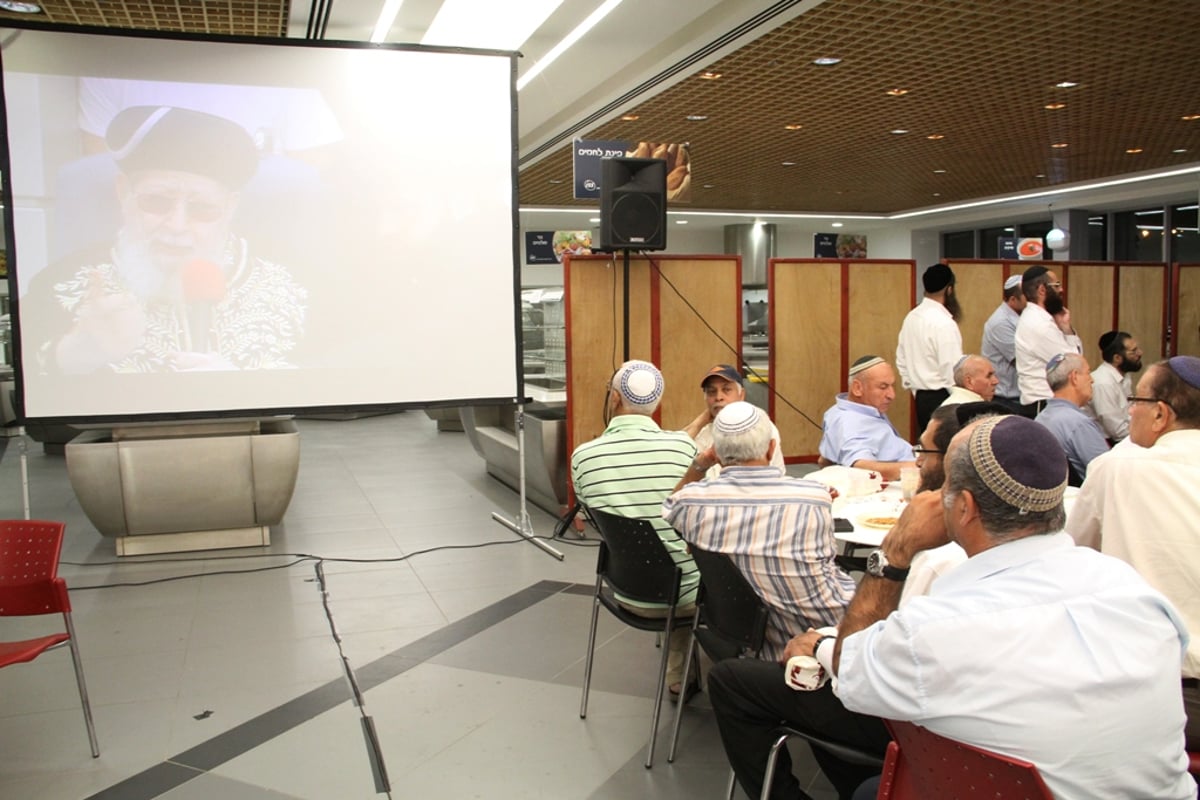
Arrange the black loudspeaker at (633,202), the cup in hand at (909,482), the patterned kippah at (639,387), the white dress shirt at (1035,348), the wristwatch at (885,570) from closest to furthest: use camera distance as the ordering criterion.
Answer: the wristwatch at (885,570) < the cup in hand at (909,482) < the patterned kippah at (639,387) < the black loudspeaker at (633,202) < the white dress shirt at (1035,348)

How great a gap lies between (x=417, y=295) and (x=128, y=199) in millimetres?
1566

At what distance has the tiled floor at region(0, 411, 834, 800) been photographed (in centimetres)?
297

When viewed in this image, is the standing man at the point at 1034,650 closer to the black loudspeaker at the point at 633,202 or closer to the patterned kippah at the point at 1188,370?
the patterned kippah at the point at 1188,370

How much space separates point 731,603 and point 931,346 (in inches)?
167

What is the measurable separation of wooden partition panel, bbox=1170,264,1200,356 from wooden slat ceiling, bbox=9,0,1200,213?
1570mm

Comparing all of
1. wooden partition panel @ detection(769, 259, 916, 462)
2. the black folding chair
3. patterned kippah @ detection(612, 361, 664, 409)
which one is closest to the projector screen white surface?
patterned kippah @ detection(612, 361, 664, 409)

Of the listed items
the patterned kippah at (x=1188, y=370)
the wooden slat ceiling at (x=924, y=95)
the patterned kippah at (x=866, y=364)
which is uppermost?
the wooden slat ceiling at (x=924, y=95)

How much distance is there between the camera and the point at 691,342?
6.73m

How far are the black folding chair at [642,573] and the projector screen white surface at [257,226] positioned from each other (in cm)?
250

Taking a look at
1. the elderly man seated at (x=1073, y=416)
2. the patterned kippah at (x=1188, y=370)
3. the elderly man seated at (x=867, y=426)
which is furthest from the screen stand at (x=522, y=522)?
the patterned kippah at (x=1188, y=370)

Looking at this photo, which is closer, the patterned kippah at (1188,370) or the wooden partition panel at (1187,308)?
the patterned kippah at (1188,370)

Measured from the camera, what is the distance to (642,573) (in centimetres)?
310

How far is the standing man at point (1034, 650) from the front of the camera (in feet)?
4.58

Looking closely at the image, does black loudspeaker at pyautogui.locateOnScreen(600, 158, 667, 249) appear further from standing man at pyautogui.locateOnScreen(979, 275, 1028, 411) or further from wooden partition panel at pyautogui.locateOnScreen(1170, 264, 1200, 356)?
wooden partition panel at pyautogui.locateOnScreen(1170, 264, 1200, 356)
